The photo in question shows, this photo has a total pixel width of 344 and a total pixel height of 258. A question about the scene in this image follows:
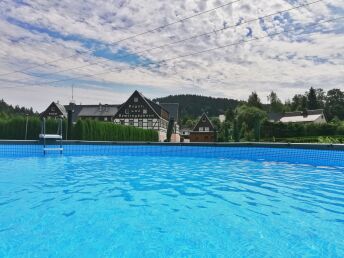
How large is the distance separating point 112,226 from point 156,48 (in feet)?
39.9

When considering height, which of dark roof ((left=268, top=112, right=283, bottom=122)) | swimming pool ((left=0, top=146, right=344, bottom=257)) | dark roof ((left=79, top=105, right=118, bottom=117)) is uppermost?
dark roof ((left=79, top=105, right=118, bottom=117))

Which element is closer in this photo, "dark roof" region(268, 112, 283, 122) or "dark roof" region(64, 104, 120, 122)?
"dark roof" region(64, 104, 120, 122)

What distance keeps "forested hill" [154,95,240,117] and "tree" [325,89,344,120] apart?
32.7 metres

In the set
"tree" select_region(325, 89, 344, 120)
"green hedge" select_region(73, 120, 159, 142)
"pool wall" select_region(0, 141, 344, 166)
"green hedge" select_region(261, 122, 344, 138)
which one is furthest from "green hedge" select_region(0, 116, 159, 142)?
"tree" select_region(325, 89, 344, 120)

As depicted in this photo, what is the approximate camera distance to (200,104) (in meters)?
107

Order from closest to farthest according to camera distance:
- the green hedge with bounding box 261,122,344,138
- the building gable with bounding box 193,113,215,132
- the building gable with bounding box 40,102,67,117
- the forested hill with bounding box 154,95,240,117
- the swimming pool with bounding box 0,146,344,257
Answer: the swimming pool with bounding box 0,146,344,257 → the green hedge with bounding box 261,122,344,138 → the building gable with bounding box 40,102,67,117 → the building gable with bounding box 193,113,215,132 → the forested hill with bounding box 154,95,240,117

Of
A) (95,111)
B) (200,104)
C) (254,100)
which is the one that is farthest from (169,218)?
(200,104)

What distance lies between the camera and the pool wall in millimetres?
12820

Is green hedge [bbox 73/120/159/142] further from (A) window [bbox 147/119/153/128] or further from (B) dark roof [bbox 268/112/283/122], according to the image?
(B) dark roof [bbox 268/112/283/122]

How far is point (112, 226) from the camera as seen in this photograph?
360 centimetres

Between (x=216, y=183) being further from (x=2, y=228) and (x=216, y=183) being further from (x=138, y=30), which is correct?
(x=138, y=30)

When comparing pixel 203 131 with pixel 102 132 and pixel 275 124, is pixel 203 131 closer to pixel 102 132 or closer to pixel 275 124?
pixel 275 124

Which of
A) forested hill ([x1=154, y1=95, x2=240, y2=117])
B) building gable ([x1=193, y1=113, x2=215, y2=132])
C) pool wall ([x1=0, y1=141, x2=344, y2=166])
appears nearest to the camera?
pool wall ([x1=0, y1=141, x2=344, y2=166])

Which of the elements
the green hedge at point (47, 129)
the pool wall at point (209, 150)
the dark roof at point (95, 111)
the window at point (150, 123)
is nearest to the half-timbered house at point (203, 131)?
the window at point (150, 123)
